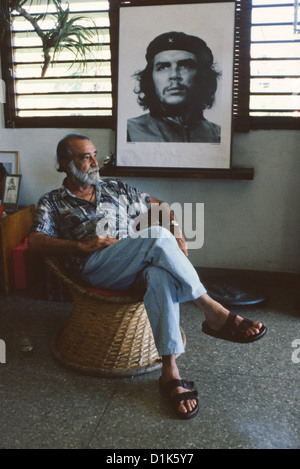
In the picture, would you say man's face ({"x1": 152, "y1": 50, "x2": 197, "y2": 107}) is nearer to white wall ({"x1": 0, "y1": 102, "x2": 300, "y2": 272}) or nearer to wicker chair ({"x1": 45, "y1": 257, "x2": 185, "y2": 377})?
white wall ({"x1": 0, "y1": 102, "x2": 300, "y2": 272})

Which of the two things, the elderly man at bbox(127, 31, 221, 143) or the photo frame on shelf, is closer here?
the elderly man at bbox(127, 31, 221, 143)

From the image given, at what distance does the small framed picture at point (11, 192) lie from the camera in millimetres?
3229

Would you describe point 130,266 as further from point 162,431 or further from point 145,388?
point 162,431

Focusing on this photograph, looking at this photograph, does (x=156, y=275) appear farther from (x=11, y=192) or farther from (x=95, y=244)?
(x=11, y=192)

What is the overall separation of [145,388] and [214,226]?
149 cm

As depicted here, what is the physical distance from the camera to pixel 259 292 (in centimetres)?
293

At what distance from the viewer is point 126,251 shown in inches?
81.1

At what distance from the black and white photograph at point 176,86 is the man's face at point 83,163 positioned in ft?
2.68

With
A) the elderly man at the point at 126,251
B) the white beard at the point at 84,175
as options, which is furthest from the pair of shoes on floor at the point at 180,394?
the white beard at the point at 84,175

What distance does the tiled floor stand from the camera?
5.48 ft

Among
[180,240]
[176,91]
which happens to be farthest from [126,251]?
[176,91]

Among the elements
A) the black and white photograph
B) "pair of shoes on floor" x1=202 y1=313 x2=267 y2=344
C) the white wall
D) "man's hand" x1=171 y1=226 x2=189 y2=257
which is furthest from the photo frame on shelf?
"pair of shoes on floor" x1=202 y1=313 x2=267 y2=344

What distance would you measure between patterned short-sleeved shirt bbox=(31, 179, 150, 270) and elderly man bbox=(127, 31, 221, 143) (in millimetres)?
806

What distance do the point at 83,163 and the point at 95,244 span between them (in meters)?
0.44
